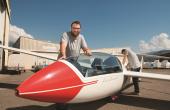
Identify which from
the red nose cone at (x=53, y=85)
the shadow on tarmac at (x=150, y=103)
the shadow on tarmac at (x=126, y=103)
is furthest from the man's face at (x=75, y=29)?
the shadow on tarmac at (x=150, y=103)

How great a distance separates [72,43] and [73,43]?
3 cm

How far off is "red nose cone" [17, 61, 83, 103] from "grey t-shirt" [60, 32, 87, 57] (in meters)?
0.93

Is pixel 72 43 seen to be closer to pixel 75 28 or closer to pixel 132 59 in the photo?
pixel 75 28

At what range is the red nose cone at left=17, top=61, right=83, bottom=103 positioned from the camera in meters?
4.23

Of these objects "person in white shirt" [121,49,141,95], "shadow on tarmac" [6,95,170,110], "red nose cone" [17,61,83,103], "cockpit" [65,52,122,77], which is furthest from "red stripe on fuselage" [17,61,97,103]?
"person in white shirt" [121,49,141,95]

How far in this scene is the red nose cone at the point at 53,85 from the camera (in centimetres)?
423

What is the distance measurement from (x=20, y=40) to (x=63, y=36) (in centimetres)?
4631

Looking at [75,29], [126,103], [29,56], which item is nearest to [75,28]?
[75,29]

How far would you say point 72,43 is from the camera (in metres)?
5.85

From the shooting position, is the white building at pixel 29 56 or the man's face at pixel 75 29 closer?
the man's face at pixel 75 29

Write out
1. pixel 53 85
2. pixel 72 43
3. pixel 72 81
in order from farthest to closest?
pixel 72 43 < pixel 72 81 < pixel 53 85

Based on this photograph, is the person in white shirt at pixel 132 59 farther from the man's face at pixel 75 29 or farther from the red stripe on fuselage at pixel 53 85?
the red stripe on fuselage at pixel 53 85

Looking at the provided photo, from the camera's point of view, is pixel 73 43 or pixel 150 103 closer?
pixel 73 43

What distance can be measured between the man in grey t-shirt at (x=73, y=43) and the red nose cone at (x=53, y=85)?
0.84 meters
